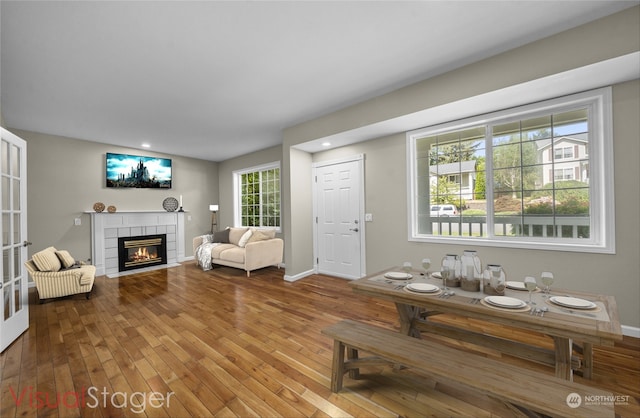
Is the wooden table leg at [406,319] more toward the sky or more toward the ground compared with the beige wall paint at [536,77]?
more toward the ground

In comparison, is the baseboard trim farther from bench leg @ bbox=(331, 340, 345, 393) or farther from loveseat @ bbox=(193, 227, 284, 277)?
bench leg @ bbox=(331, 340, 345, 393)

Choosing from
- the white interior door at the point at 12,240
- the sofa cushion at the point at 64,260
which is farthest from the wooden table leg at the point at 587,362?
the sofa cushion at the point at 64,260

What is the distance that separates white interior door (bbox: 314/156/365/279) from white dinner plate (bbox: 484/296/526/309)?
2.68 meters

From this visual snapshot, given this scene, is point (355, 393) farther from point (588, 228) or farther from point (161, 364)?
point (588, 228)

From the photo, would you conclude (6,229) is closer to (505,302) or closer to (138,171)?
(138,171)

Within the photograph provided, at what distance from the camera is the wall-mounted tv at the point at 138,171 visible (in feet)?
17.1

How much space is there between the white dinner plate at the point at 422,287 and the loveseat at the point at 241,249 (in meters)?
3.50

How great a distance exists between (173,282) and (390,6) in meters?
4.78

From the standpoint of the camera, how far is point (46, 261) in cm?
344

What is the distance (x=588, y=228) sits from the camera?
2.57 meters

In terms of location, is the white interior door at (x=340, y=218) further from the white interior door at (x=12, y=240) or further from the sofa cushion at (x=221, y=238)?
the white interior door at (x=12, y=240)

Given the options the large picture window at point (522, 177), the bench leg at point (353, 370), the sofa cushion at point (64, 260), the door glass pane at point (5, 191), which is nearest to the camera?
the bench leg at point (353, 370)

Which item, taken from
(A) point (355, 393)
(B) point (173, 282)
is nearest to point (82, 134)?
(B) point (173, 282)

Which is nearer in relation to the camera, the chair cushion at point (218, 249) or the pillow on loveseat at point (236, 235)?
the chair cushion at point (218, 249)
